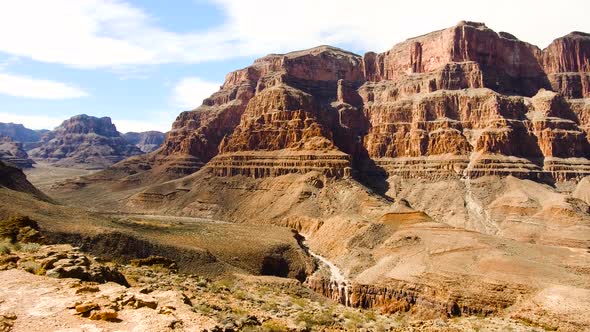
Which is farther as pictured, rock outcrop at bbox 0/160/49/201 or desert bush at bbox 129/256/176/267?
rock outcrop at bbox 0/160/49/201

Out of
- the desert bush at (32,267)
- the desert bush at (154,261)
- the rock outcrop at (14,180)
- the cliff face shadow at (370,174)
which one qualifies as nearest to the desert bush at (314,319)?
the desert bush at (32,267)

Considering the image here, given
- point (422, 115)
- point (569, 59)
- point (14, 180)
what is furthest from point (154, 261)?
point (569, 59)

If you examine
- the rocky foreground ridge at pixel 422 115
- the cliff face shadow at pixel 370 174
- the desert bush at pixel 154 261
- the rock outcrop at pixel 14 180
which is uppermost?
the rocky foreground ridge at pixel 422 115

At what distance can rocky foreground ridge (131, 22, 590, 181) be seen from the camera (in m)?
121

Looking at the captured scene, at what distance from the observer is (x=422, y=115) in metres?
Result: 134

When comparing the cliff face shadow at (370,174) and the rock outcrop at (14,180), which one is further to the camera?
the cliff face shadow at (370,174)

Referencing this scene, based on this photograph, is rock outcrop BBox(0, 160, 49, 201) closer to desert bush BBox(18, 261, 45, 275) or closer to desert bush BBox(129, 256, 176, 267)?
desert bush BBox(129, 256, 176, 267)

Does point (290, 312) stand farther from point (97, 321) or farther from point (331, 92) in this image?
point (331, 92)

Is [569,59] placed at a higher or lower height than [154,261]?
higher

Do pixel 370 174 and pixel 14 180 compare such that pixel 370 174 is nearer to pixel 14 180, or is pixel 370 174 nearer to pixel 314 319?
pixel 14 180

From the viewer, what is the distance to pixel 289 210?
101 meters

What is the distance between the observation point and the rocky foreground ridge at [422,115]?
397ft

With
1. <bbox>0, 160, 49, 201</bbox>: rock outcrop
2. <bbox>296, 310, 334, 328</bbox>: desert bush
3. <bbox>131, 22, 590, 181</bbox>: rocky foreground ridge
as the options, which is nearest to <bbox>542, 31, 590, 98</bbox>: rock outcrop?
<bbox>131, 22, 590, 181</bbox>: rocky foreground ridge

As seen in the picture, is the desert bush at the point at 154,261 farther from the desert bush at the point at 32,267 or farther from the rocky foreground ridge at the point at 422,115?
the rocky foreground ridge at the point at 422,115
